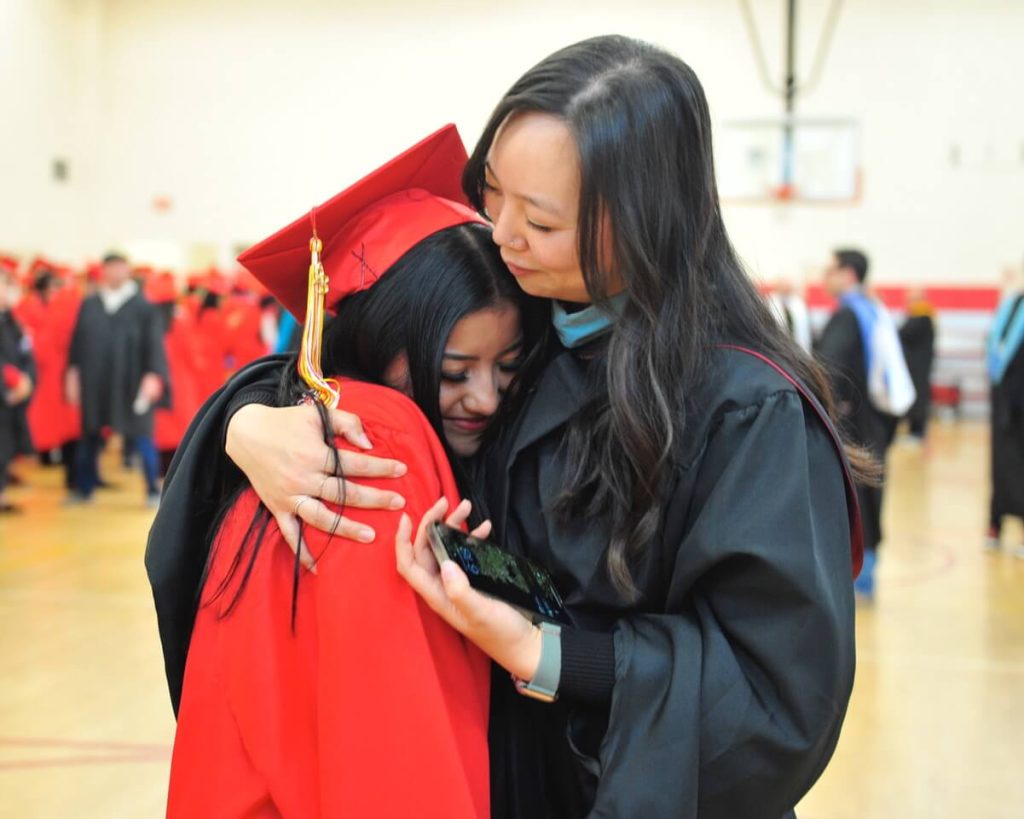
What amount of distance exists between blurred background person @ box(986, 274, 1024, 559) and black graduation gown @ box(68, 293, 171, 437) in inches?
226

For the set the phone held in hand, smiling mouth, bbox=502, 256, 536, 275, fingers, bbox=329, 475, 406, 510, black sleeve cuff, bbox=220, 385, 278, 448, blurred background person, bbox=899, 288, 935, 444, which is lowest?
blurred background person, bbox=899, 288, 935, 444

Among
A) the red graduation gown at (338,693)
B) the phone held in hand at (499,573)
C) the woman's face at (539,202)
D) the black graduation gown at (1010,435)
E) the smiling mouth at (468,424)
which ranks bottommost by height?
the black graduation gown at (1010,435)

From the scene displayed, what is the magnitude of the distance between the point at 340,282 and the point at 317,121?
51.7 feet

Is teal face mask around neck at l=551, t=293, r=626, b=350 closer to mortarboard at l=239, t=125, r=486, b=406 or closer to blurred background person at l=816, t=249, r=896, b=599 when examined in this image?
mortarboard at l=239, t=125, r=486, b=406

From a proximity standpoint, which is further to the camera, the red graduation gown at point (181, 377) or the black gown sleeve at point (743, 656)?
the red graduation gown at point (181, 377)

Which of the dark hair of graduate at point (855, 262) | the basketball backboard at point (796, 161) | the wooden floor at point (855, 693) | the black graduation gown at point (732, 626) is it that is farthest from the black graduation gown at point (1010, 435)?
the basketball backboard at point (796, 161)

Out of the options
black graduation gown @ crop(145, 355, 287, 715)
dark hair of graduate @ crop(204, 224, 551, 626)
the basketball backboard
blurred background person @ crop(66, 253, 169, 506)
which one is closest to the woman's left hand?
dark hair of graduate @ crop(204, 224, 551, 626)

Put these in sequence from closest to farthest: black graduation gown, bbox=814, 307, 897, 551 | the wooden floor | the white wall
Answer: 1. the wooden floor
2. black graduation gown, bbox=814, 307, 897, 551
3. the white wall

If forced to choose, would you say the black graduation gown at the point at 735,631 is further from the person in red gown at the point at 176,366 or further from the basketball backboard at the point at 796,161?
the basketball backboard at the point at 796,161

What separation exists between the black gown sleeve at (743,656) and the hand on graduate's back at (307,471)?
34 centimetres

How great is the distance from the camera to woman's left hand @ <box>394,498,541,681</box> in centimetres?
121

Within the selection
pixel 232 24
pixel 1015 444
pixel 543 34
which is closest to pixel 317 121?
pixel 232 24

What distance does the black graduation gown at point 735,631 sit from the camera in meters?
1.20

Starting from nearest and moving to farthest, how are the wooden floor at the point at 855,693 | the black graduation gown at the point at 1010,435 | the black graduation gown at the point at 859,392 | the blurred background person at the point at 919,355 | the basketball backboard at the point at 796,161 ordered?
the wooden floor at the point at 855,693 < the black graduation gown at the point at 859,392 < the black graduation gown at the point at 1010,435 < the blurred background person at the point at 919,355 < the basketball backboard at the point at 796,161
